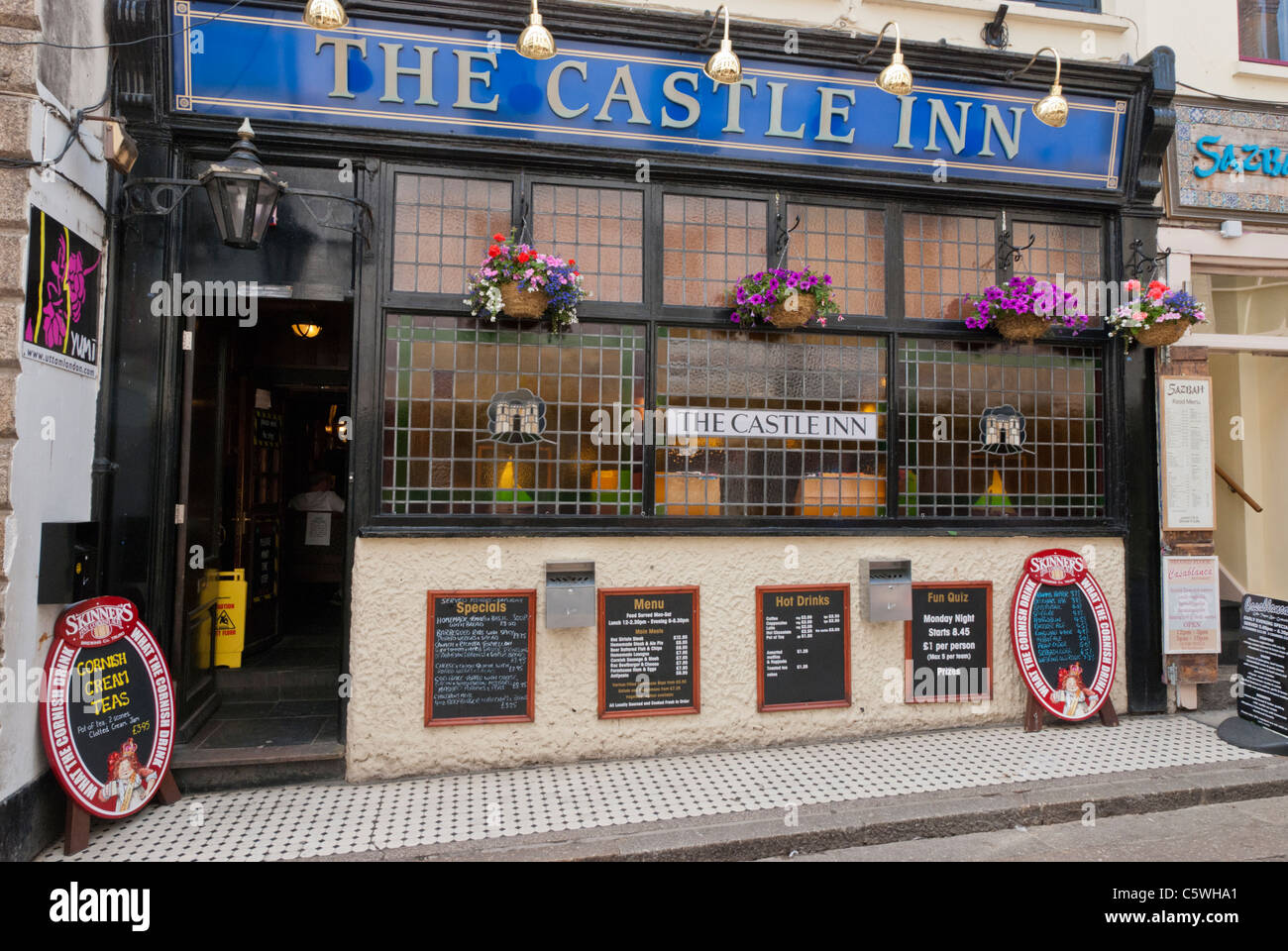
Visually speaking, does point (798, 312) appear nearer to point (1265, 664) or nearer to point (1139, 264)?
point (1139, 264)

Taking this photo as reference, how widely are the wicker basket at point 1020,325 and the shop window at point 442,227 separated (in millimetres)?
4103

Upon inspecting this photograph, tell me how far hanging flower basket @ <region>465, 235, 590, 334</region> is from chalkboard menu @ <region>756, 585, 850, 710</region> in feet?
8.92

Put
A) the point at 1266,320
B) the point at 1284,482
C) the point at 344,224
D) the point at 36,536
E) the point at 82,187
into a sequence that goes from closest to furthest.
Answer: the point at 36,536, the point at 82,187, the point at 344,224, the point at 1266,320, the point at 1284,482

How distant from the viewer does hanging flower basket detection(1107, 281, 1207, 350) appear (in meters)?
6.23

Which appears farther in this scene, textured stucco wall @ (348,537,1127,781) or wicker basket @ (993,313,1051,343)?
wicker basket @ (993,313,1051,343)

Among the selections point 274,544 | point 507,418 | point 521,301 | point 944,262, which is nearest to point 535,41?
point 521,301

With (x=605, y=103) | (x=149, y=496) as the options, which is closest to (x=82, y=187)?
(x=149, y=496)

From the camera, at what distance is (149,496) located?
5121 millimetres

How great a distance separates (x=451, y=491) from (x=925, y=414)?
3.97 metres

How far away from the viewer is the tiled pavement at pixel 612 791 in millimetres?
4430

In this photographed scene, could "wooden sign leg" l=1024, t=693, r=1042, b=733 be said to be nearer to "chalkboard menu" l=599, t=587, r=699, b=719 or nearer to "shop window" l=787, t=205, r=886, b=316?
"chalkboard menu" l=599, t=587, r=699, b=719

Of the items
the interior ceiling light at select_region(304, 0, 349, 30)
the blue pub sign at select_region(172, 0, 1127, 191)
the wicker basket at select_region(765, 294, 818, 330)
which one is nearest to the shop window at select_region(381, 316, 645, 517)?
the wicker basket at select_region(765, 294, 818, 330)

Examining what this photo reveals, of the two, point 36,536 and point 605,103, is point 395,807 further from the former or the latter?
point 605,103

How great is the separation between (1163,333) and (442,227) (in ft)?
19.4
